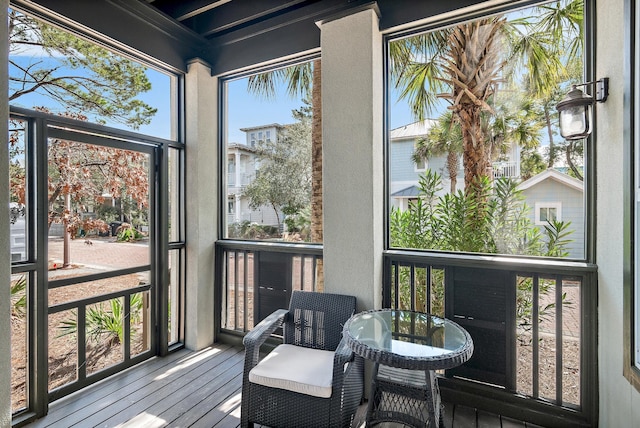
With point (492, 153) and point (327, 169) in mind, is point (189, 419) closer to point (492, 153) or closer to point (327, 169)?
point (327, 169)

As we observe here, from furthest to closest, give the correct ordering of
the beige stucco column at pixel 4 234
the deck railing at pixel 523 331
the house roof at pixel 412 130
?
the house roof at pixel 412 130, the deck railing at pixel 523 331, the beige stucco column at pixel 4 234

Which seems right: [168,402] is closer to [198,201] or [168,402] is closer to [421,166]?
[198,201]

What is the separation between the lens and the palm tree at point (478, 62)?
224cm

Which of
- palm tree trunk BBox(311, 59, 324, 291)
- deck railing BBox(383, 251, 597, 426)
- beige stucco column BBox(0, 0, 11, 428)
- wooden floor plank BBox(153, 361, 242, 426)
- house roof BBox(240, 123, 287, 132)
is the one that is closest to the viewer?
beige stucco column BBox(0, 0, 11, 428)

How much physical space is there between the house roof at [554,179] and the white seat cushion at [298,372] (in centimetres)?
186

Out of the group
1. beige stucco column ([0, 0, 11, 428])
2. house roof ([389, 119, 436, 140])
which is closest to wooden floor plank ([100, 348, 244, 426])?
beige stucco column ([0, 0, 11, 428])

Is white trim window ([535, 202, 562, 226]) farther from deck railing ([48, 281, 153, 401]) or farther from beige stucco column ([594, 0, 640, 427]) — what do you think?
deck railing ([48, 281, 153, 401])

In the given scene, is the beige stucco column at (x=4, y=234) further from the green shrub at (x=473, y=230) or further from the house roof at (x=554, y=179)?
the house roof at (x=554, y=179)

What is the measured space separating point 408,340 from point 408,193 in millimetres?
1223

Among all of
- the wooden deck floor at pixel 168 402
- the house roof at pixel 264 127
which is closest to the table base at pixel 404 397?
the wooden deck floor at pixel 168 402

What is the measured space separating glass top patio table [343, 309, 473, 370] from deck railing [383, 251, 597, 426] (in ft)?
1.43

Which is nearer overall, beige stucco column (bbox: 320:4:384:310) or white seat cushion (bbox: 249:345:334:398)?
white seat cushion (bbox: 249:345:334:398)

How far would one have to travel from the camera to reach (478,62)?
248 centimetres

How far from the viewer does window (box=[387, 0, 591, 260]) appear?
2229 mm
